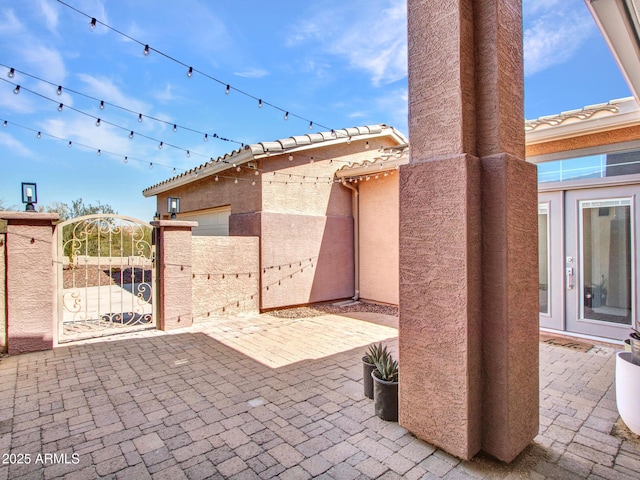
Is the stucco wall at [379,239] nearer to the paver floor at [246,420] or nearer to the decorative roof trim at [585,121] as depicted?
the decorative roof trim at [585,121]

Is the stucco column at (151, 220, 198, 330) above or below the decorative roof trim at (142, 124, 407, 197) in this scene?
below

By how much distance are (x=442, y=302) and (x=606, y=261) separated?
5257mm

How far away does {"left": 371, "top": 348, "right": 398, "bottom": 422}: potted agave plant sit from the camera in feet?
11.1

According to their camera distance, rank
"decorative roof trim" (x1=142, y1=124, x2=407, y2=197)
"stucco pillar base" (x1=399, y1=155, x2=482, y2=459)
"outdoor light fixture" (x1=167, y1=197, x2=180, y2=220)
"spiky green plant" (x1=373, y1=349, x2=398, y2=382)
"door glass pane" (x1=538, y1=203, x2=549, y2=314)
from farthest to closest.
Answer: "decorative roof trim" (x1=142, y1=124, x2=407, y2=197) → "outdoor light fixture" (x1=167, y1=197, x2=180, y2=220) → "door glass pane" (x1=538, y1=203, x2=549, y2=314) → "spiky green plant" (x1=373, y1=349, x2=398, y2=382) → "stucco pillar base" (x1=399, y1=155, x2=482, y2=459)

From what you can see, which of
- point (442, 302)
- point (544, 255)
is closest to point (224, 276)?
point (442, 302)

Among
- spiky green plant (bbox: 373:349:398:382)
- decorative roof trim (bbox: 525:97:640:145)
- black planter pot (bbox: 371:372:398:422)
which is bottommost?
black planter pot (bbox: 371:372:398:422)

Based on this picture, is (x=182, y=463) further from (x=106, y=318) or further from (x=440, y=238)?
(x=106, y=318)

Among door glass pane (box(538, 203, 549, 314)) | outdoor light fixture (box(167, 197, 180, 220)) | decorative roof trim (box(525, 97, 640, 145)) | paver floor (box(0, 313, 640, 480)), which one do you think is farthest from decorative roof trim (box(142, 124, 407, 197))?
door glass pane (box(538, 203, 549, 314))

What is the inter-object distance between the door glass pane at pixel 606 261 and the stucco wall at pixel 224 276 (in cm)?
706

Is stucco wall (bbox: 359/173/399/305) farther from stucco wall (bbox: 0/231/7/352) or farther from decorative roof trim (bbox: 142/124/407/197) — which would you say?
stucco wall (bbox: 0/231/7/352)

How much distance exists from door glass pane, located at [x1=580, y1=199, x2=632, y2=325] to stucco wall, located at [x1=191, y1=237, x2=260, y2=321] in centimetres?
706

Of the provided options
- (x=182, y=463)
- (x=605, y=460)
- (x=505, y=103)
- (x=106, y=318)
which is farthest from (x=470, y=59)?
(x=106, y=318)

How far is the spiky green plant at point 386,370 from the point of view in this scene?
3521 millimetres

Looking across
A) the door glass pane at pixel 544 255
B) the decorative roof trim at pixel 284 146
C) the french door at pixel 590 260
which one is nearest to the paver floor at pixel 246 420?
the french door at pixel 590 260
